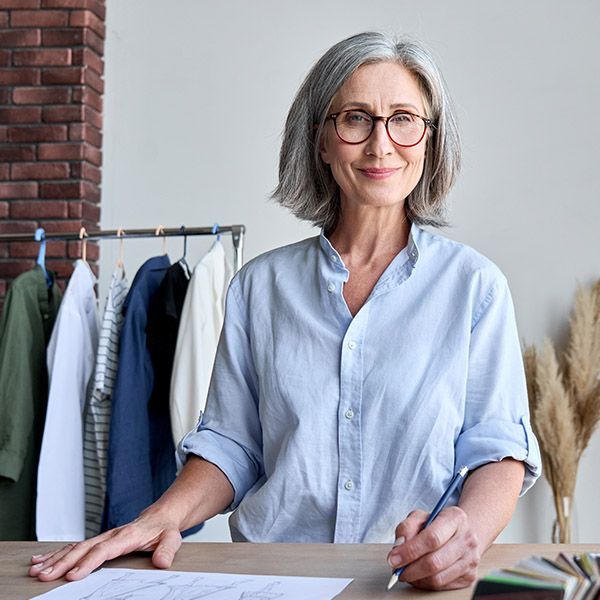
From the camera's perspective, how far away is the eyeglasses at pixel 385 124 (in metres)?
1.68

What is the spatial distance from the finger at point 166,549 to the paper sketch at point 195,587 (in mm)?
32

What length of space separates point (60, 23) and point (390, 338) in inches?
109

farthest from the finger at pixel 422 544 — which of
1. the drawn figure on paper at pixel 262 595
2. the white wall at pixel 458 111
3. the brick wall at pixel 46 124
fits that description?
the brick wall at pixel 46 124

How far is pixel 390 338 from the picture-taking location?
1628 millimetres

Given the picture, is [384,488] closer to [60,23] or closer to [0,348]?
[0,348]

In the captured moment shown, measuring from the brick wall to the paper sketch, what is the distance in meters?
2.73

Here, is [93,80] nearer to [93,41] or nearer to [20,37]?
[93,41]

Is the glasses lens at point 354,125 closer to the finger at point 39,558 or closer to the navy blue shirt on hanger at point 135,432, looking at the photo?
the finger at point 39,558

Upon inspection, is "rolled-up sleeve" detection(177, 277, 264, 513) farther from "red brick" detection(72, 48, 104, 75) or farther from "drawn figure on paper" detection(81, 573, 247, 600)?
"red brick" detection(72, 48, 104, 75)

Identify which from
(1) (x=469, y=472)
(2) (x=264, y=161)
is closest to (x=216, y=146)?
(2) (x=264, y=161)

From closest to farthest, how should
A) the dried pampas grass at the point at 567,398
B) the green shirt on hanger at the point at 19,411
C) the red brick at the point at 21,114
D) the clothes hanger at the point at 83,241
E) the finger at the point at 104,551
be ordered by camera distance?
the finger at the point at 104,551 < the green shirt on hanger at the point at 19,411 < the clothes hanger at the point at 83,241 < the dried pampas grass at the point at 567,398 < the red brick at the point at 21,114

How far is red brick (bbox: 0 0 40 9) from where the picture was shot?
12.8 feet

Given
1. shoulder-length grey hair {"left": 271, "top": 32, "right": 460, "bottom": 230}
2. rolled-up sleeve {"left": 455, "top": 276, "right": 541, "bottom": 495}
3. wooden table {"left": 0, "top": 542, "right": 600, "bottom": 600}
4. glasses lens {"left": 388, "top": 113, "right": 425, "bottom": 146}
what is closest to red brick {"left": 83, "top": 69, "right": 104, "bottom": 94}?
shoulder-length grey hair {"left": 271, "top": 32, "right": 460, "bottom": 230}

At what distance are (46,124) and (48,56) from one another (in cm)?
26
